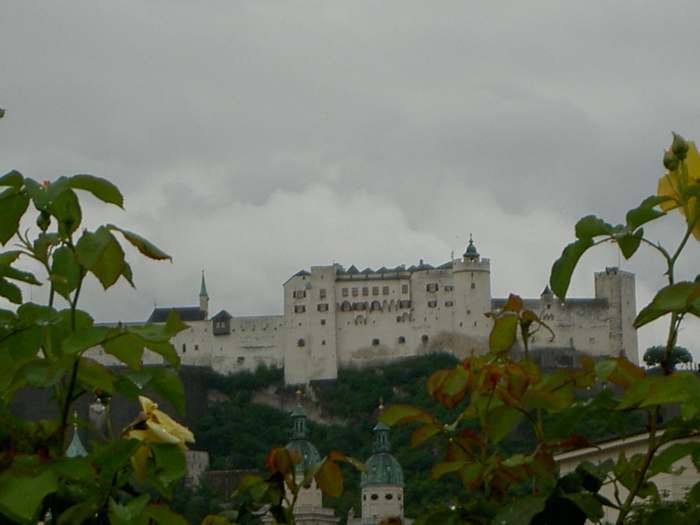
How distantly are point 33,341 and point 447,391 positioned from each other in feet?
1.35

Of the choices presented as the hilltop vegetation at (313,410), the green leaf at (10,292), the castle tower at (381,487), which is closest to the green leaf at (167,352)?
the green leaf at (10,292)

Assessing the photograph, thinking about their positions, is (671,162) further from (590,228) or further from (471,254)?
(471,254)

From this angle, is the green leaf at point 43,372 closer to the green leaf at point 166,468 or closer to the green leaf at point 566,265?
the green leaf at point 166,468

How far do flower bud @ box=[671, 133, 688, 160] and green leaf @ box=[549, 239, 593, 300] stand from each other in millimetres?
120

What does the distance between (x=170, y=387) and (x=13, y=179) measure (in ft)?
0.84

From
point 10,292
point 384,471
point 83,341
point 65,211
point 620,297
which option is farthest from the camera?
point 620,297

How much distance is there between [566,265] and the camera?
138 cm

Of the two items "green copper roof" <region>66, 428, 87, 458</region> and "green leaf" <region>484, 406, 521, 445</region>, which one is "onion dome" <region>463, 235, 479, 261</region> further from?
"green leaf" <region>484, 406, 521, 445</region>

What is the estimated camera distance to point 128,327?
1.26m

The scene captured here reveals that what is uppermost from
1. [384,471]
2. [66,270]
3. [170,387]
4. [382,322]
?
[382,322]

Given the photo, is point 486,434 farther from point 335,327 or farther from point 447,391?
point 335,327

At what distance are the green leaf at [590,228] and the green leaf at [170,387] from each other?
16.5 inches

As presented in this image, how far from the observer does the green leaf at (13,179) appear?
1341mm

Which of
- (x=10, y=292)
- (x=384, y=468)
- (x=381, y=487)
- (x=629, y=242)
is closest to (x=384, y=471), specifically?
(x=384, y=468)
